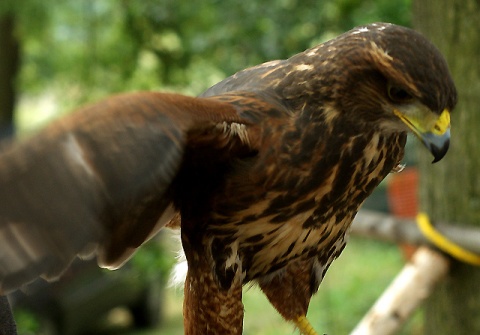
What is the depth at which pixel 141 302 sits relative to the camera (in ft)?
25.4

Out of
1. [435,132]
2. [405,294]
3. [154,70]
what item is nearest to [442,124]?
[435,132]

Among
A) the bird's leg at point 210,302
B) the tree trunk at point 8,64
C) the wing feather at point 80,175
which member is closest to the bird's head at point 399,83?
the wing feather at point 80,175

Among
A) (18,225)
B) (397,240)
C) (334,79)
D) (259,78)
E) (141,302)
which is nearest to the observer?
(18,225)

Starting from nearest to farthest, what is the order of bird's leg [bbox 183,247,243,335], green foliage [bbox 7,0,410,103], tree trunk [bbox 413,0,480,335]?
bird's leg [bbox 183,247,243,335]
tree trunk [bbox 413,0,480,335]
green foliage [bbox 7,0,410,103]

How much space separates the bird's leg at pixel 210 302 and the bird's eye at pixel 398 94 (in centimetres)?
70

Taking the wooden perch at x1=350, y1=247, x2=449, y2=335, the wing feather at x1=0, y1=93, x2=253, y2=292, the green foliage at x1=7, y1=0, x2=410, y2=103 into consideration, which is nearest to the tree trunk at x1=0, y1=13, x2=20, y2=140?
the green foliage at x1=7, y1=0, x2=410, y2=103

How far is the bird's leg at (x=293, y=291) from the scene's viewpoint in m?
2.49

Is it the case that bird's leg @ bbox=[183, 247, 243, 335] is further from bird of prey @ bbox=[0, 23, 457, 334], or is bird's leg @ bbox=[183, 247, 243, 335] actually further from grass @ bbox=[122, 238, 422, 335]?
grass @ bbox=[122, 238, 422, 335]

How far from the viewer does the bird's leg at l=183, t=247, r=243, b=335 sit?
227cm

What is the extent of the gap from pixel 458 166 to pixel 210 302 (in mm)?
1704

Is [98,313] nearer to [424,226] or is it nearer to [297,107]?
[424,226]

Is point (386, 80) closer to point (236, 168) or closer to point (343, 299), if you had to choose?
point (236, 168)

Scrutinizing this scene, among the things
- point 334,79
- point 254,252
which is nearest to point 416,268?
point 254,252

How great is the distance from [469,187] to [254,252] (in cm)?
166
